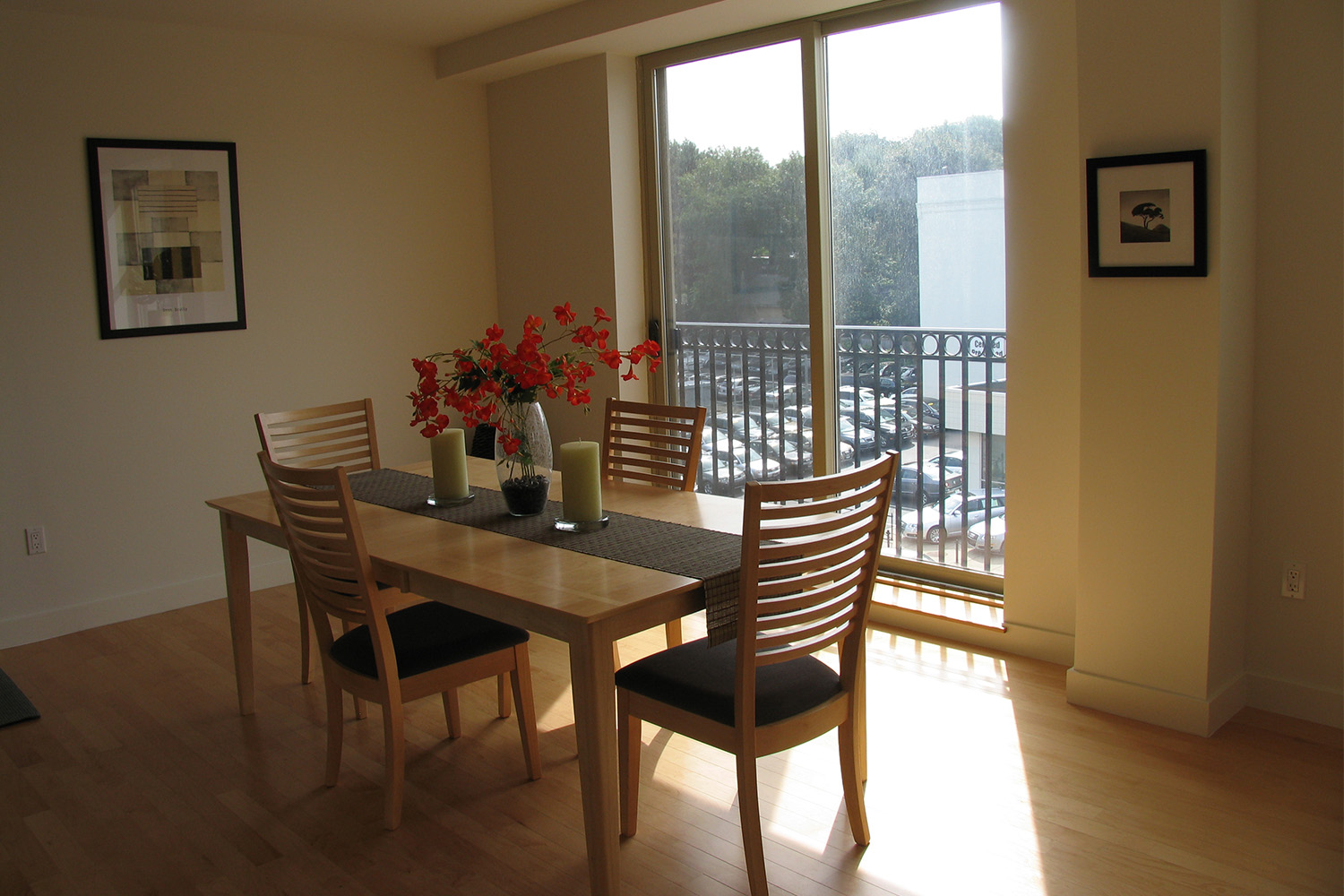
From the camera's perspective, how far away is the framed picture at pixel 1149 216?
2.79m

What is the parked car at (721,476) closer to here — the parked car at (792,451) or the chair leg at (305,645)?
the parked car at (792,451)

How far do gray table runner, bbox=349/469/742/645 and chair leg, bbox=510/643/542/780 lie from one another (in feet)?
1.12

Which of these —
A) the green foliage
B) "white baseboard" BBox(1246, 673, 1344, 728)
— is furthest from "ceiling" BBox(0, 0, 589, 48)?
"white baseboard" BBox(1246, 673, 1344, 728)

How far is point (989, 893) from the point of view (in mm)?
2256

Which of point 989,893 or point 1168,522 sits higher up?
point 1168,522

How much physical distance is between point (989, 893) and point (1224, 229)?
1801mm

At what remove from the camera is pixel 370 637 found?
265cm

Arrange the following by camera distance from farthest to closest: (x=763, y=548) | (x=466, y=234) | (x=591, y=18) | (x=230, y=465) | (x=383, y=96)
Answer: (x=466, y=234)
(x=383, y=96)
(x=230, y=465)
(x=591, y=18)
(x=763, y=548)

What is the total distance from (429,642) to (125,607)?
2.41 m

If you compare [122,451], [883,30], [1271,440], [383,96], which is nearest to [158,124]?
[383,96]

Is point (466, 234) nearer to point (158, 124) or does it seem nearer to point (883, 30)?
point (158, 124)

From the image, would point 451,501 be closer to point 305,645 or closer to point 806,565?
point 305,645

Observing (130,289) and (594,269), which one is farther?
(594,269)

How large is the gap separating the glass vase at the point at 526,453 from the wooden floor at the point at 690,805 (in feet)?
2.48
